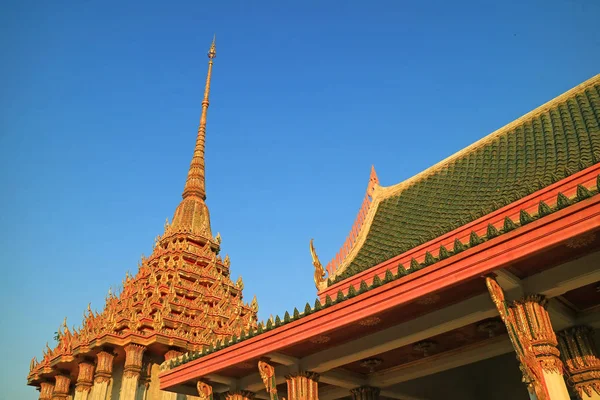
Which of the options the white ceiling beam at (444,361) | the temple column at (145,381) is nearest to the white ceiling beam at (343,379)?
the white ceiling beam at (444,361)

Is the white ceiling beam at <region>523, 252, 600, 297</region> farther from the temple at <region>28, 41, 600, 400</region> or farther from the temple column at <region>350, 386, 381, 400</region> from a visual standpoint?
the temple column at <region>350, 386, 381, 400</region>

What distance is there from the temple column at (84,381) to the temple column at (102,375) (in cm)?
27

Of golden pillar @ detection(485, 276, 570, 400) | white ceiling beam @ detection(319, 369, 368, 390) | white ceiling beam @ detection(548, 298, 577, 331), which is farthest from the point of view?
white ceiling beam @ detection(319, 369, 368, 390)

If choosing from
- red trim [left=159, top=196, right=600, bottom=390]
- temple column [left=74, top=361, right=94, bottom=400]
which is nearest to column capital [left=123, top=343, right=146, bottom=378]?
temple column [left=74, top=361, right=94, bottom=400]

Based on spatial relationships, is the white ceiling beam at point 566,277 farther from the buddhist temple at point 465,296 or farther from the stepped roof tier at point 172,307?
the stepped roof tier at point 172,307

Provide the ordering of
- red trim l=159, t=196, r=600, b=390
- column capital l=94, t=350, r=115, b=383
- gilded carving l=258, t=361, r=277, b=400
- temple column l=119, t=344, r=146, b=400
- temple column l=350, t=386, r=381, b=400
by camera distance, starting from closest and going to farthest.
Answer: red trim l=159, t=196, r=600, b=390
gilded carving l=258, t=361, r=277, b=400
temple column l=350, t=386, r=381, b=400
temple column l=119, t=344, r=146, b=400
column capital l=94, t=350, r=115, b=383

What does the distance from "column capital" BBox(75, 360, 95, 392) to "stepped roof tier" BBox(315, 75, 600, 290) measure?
38.0ft

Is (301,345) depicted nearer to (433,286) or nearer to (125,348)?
(433,286)

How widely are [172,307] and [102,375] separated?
11.1 feet

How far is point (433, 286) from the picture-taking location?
261 inches

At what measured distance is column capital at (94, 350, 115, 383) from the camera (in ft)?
60.6

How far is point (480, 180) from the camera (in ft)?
40.4

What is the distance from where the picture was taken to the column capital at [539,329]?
6.25 m

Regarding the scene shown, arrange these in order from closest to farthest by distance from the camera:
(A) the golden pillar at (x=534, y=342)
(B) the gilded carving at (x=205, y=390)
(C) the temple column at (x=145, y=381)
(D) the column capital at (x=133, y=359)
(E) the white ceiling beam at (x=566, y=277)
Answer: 1. (A) the golden pillar at (x=534, y=342)
2. (E) the white ceiling beam at (x=566, y=277)
3. (B) the gilded carving at (x=205, y=390)
4. (D) the column capital at (x=133, y=359)
5. (C) the temple column at (x=145, y=381)
